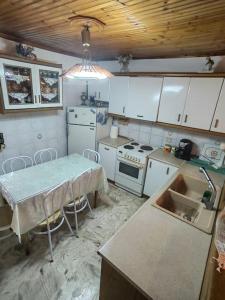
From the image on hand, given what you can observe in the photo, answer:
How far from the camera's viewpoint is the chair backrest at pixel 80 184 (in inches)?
78.1

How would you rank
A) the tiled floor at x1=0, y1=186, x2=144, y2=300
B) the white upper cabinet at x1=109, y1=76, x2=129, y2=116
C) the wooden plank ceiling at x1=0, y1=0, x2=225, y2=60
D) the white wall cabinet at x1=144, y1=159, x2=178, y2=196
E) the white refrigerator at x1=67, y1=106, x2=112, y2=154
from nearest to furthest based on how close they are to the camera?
the wooden plank ceiling at x1=0, y1=0, x2=225, y2=60, the tiled floor at x1=0, y1=186, x2=144, y2=300, the white wall cabinet at x1=144, y1=159, x2=178, y2=196, the white upper cabinet at x1=109, y1=76, x2=129, y2=116, the white refrigerator at x1=67, y1=106, x2=112, y2=154

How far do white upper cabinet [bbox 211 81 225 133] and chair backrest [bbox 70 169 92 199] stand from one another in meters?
1.74

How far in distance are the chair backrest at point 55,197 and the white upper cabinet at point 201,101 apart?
1.88 metres

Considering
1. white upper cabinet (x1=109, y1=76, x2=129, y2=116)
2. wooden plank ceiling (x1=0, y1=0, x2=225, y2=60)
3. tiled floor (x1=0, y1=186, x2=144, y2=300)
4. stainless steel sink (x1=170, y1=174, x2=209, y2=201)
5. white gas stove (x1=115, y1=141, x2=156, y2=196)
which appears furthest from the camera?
white upper cabinet (x1=109, y1=76, x2=129, y2=116)

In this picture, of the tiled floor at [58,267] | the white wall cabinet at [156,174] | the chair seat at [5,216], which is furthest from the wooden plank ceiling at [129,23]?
the tiled floor at [58,267]

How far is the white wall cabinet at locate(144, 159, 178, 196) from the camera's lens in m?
2.50

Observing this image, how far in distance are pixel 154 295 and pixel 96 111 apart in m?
2.62

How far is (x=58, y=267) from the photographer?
1744 millimetres

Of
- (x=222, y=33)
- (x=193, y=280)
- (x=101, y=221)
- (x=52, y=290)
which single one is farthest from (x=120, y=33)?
(x=52, y=290)

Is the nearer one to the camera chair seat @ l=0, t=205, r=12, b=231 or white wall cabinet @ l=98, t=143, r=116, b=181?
chair seat @ l=0, t=205, r=12, b=231

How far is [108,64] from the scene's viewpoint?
3391mm

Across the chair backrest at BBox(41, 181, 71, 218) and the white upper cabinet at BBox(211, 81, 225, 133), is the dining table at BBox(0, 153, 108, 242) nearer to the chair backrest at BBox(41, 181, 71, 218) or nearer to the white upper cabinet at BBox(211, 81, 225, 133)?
the chair backrest at BBox(41, 181, 71, 218)

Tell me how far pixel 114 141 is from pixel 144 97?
3.20 ft

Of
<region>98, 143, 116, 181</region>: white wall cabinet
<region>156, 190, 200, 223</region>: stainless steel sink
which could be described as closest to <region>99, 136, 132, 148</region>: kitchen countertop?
<region>98, 143, 116, 181</region>: white wall cabinet
